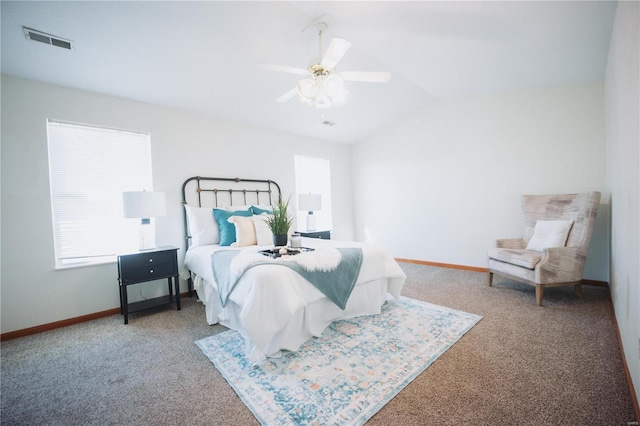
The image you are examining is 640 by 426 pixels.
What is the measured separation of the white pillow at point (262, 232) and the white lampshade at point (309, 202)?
121 centimetres

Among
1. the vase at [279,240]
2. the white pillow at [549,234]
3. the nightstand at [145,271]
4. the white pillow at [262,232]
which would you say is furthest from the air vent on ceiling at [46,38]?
the white pillow at [549,234]

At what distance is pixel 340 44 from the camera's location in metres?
2.02

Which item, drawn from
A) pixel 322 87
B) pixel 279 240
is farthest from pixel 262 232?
pixel 322 87

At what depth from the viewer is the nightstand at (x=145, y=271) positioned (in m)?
2.81

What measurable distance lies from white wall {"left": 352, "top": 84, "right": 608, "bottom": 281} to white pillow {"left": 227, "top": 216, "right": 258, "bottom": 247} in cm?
310

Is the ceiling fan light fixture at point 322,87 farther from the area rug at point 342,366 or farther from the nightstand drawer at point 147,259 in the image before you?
the nightstand drawer at point 147,259

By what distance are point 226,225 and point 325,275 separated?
5.40ft

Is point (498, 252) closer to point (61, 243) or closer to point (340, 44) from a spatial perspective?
point (340, 44)

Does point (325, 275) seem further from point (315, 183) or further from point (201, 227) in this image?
point (315, 183)

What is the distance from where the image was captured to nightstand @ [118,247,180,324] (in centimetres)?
281

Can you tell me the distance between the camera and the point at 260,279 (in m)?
1.99

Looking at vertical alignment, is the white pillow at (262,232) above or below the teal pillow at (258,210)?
below

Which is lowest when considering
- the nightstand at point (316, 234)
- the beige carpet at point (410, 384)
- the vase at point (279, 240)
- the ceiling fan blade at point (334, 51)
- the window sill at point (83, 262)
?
the beige carpet at point (410, 384)

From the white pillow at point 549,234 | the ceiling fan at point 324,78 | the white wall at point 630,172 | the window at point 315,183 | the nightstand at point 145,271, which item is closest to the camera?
the white wall at point 630,172
